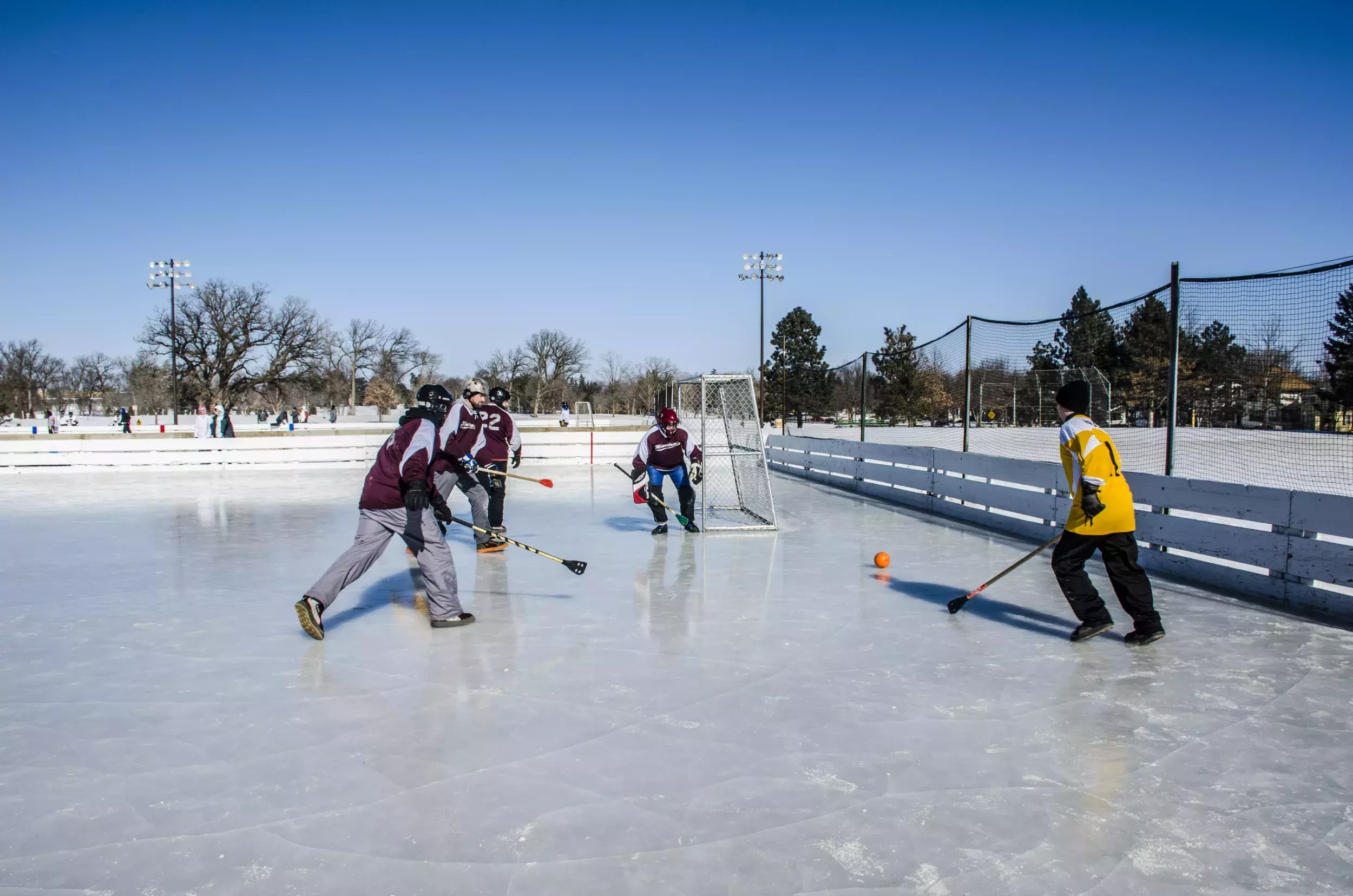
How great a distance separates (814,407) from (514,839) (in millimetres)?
26193

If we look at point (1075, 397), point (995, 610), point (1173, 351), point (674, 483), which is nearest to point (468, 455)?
point (674, 483)

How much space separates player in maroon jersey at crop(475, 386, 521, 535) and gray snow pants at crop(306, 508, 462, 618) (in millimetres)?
3227

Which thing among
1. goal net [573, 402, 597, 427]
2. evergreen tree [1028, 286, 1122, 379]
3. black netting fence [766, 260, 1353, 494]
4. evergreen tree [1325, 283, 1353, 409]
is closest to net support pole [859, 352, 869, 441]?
black netting fence [766, 260, 1353, 494]

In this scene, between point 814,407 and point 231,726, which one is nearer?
point 231,726

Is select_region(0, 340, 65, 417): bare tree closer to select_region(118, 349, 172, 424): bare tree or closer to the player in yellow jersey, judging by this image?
select_region(118, 349, 172, 424): bare tree

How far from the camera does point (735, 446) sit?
1234 centimetres

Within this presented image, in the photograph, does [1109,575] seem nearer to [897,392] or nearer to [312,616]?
[312,616]

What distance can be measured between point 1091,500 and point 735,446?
23.8ft

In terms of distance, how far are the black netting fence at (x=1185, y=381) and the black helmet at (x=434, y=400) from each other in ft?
21.2

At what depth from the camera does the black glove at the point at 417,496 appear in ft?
18.1

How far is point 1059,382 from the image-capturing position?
777 inches

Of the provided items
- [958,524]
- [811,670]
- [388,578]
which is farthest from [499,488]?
[958,524]

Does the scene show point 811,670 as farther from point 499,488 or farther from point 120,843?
point 499,488

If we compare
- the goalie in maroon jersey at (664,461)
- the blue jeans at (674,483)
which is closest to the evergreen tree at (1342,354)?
the goalie in maroon jersey at (664,461)
